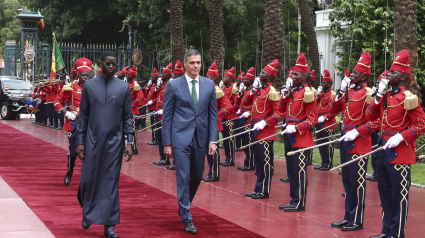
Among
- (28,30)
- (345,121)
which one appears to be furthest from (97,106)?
(28,30)

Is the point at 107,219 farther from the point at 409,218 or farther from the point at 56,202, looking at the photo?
the point at 409,218

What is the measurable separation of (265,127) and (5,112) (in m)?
20.1

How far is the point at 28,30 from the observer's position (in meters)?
30.6

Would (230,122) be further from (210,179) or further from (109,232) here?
(109,232)

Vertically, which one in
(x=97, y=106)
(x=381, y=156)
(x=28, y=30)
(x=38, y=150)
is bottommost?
(x=38, y=150)

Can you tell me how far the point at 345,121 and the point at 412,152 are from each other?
4.38ft

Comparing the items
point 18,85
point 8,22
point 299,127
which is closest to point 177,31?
point 18,85

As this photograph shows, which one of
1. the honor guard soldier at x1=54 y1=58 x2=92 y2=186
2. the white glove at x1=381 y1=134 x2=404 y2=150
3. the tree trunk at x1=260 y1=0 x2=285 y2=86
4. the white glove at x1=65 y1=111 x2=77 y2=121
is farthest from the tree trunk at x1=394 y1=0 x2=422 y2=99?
the white glove at x1=65 y1=111 x2=77 y2=121

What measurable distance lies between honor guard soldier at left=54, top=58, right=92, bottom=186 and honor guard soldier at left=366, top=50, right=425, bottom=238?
16.8ft

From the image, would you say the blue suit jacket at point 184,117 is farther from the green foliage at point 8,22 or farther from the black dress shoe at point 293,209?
the green foliage at point 8,22

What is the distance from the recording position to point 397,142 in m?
6.54

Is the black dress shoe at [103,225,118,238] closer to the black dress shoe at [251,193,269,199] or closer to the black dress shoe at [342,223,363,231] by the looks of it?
the black dress shoe at [342,223,363,231]

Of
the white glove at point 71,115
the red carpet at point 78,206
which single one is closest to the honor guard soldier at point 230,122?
the red carpet at point 78,206

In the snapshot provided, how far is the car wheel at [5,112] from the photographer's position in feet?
86.8
